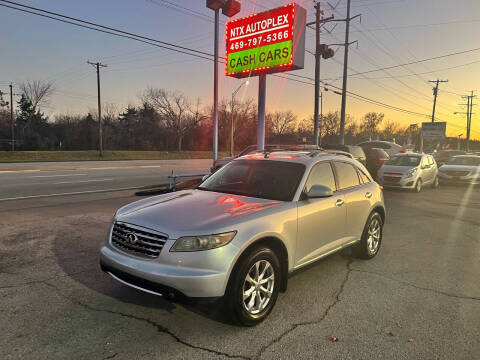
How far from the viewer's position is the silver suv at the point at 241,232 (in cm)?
287

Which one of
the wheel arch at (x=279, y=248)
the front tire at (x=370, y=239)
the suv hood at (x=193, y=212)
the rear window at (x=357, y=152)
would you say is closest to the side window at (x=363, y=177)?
the front tire at (x=370, y=239)

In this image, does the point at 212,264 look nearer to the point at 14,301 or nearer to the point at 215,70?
the point at 14,301

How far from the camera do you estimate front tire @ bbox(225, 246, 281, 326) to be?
2973 millimetres

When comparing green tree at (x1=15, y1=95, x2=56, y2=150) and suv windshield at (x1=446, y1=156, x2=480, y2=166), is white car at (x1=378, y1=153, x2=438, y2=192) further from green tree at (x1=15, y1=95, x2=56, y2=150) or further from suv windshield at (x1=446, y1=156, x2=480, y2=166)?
green tree at (x1=15, y1=95, x2=56, y2=150)

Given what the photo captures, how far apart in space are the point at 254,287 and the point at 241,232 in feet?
1.95

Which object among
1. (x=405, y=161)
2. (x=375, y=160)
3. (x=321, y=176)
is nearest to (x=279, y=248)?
(x=321, y=176)

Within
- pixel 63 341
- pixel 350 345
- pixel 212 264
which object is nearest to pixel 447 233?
pixel 350 345

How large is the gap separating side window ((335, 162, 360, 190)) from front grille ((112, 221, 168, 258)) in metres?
2.65

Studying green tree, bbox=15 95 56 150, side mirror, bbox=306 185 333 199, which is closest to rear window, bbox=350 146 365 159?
side mirror, bbox=306 185 333 199

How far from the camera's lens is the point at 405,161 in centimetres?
1448

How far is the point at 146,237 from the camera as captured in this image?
3.05 metres

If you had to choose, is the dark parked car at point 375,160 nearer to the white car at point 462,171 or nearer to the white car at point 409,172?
the white car at point 409,172

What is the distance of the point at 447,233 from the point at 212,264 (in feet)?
20.4

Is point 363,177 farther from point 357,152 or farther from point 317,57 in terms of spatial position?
point 317,57
